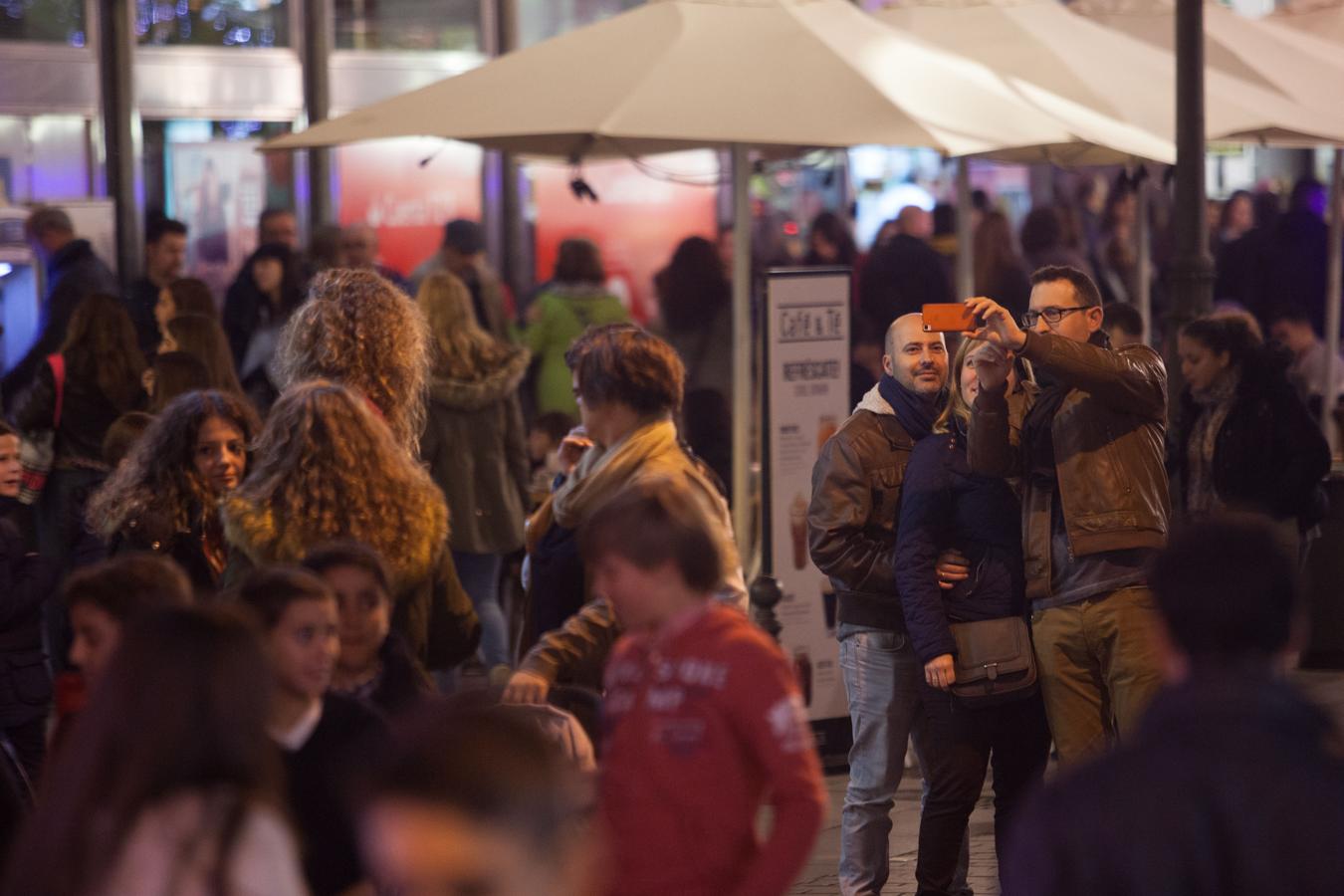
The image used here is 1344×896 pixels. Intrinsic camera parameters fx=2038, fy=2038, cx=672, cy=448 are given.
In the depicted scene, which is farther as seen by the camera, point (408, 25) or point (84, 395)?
point (408, 25)

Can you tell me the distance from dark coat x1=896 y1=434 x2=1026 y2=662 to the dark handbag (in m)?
0.05

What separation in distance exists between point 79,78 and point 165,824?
42.0 feet

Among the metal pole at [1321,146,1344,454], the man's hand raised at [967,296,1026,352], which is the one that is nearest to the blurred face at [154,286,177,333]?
the man's hand raised at [967,296,1026,352]

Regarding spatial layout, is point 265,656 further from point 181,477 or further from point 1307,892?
point 181,477

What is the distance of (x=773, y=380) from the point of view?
876 cm

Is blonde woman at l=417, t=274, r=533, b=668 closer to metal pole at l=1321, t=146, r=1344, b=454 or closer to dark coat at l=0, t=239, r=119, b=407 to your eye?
dark coat at l=0, t=239, r=119, b=407

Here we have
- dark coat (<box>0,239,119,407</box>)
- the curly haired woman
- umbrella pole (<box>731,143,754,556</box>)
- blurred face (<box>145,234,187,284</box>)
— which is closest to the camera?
the curly haired woman

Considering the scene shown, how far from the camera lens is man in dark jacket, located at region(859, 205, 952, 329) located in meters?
13.0

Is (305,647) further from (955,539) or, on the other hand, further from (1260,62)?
(1260,62)

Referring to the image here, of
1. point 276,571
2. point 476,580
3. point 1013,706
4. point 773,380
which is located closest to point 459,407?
point 476,580

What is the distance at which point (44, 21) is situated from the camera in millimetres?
14781

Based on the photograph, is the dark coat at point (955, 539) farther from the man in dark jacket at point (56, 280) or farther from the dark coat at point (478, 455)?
the man in dark jacket at point (56, 280)

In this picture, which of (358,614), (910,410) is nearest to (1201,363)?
(910,410)

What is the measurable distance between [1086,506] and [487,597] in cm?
422
